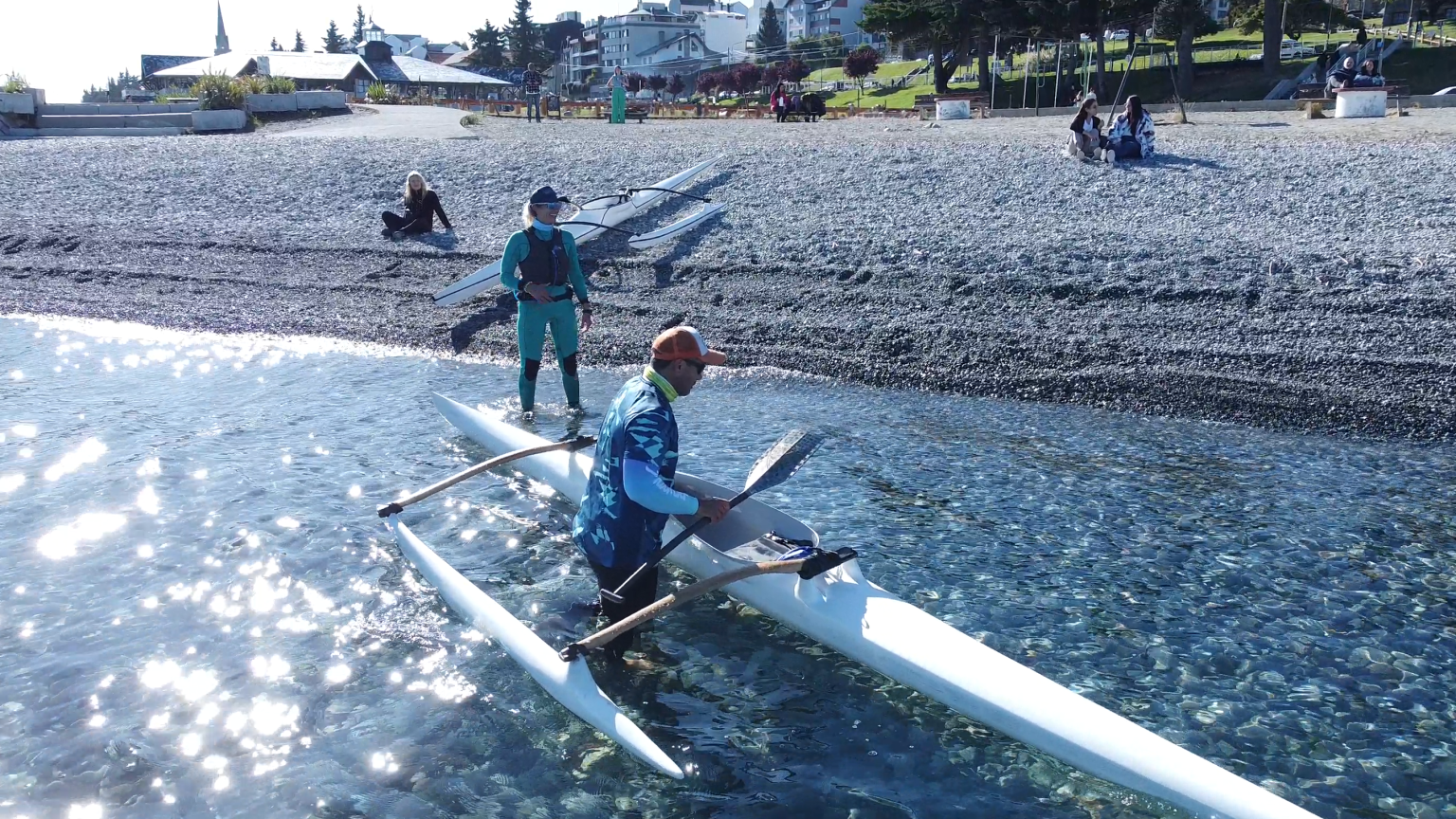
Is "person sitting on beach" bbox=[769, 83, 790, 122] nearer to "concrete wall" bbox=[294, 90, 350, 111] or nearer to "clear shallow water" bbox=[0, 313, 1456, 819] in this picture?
"concrete wall" bbox=[294, 90, 350, 111]

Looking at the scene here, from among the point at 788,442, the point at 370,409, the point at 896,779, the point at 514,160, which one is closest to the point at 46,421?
the point at 370,409

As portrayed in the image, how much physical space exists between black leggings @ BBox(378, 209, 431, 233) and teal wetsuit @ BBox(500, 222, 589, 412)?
7433 mm

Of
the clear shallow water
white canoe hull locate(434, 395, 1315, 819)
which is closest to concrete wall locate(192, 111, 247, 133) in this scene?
the clear shallow water

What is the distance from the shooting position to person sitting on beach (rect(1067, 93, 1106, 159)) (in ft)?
55.8

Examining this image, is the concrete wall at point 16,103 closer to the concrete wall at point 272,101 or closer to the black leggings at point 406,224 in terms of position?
the concrete wall at point 272,101

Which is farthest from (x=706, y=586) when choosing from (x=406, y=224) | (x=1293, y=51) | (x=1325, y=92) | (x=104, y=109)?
(x=1293, y=51)

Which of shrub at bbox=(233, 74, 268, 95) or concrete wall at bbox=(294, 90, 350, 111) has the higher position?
shrub at bbox=(233, 74, 268, 95)

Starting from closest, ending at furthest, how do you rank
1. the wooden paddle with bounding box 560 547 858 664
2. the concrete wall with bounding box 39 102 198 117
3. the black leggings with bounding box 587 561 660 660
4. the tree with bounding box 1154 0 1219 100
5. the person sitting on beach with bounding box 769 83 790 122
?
the wooden paddle with bounding box 560 547 858 664
the black leggings with bounding box 587 561 660 660
the person sitting on beach with bounding box 769 83 790 122
the concrete wall with bounding box 39 102 198 117
the tree with bounding box 1154 0 1219 100

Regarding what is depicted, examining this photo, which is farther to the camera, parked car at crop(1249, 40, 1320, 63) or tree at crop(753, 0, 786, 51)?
tree at crop(753, 0, 786, 51)

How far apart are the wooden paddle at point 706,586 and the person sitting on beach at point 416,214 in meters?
12.6

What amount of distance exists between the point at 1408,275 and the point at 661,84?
52.6m

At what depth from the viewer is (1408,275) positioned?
38.7ft

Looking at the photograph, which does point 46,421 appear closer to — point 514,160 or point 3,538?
point 3,538

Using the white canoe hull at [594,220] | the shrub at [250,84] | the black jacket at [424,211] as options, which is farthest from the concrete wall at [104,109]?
the white canoe hull at [594,220]
